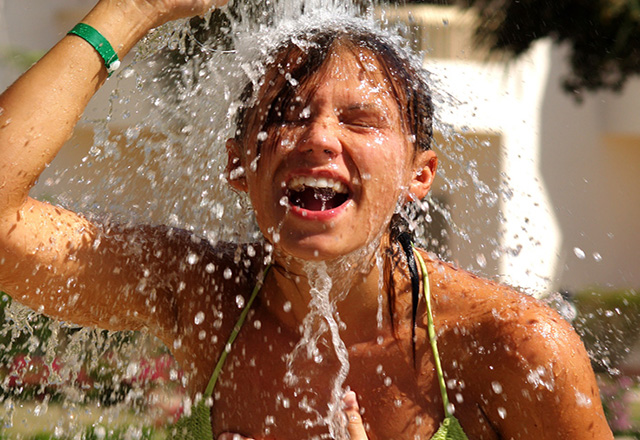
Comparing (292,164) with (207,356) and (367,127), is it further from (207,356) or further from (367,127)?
(207,356)

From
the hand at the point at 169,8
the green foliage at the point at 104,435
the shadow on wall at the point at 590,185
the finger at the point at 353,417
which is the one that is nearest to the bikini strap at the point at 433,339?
the finger at the point at 353,417

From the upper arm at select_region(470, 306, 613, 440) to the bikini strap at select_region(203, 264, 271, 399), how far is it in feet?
2.16

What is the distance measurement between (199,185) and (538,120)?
628 centimetres

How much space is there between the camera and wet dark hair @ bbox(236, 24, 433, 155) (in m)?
1.98

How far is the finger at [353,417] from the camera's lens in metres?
1.91

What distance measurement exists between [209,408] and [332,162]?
0.76 m

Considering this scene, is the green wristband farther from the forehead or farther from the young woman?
the forehead

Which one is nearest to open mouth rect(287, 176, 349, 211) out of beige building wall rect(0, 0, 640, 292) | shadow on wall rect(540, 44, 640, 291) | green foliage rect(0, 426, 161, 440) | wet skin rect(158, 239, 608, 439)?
wet skin rect(158, 239, 608, 439)

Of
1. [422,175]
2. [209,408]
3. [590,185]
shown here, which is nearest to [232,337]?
[209,408]

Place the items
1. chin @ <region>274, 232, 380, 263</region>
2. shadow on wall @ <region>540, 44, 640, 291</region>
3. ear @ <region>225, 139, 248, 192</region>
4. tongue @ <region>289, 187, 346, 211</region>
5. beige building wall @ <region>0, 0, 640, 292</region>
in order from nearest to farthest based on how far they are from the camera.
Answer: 1. chin @ <region>274, 232, 380, 263</region>
2. tongue @ <region>289, 187, 346, 211</region>
3. ear @ <region>225, 139, 248, 192</region>
4. beige building wall @ <region>0, 0, 640, 292</region>
5. shadow on wall @ <region>540, 44, 640, 291</region>

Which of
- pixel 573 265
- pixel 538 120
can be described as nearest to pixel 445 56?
pixel 538 120

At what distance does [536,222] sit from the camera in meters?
8.12

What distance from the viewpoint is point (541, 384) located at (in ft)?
6.18

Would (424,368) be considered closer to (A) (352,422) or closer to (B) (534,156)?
(A) (352,422)
